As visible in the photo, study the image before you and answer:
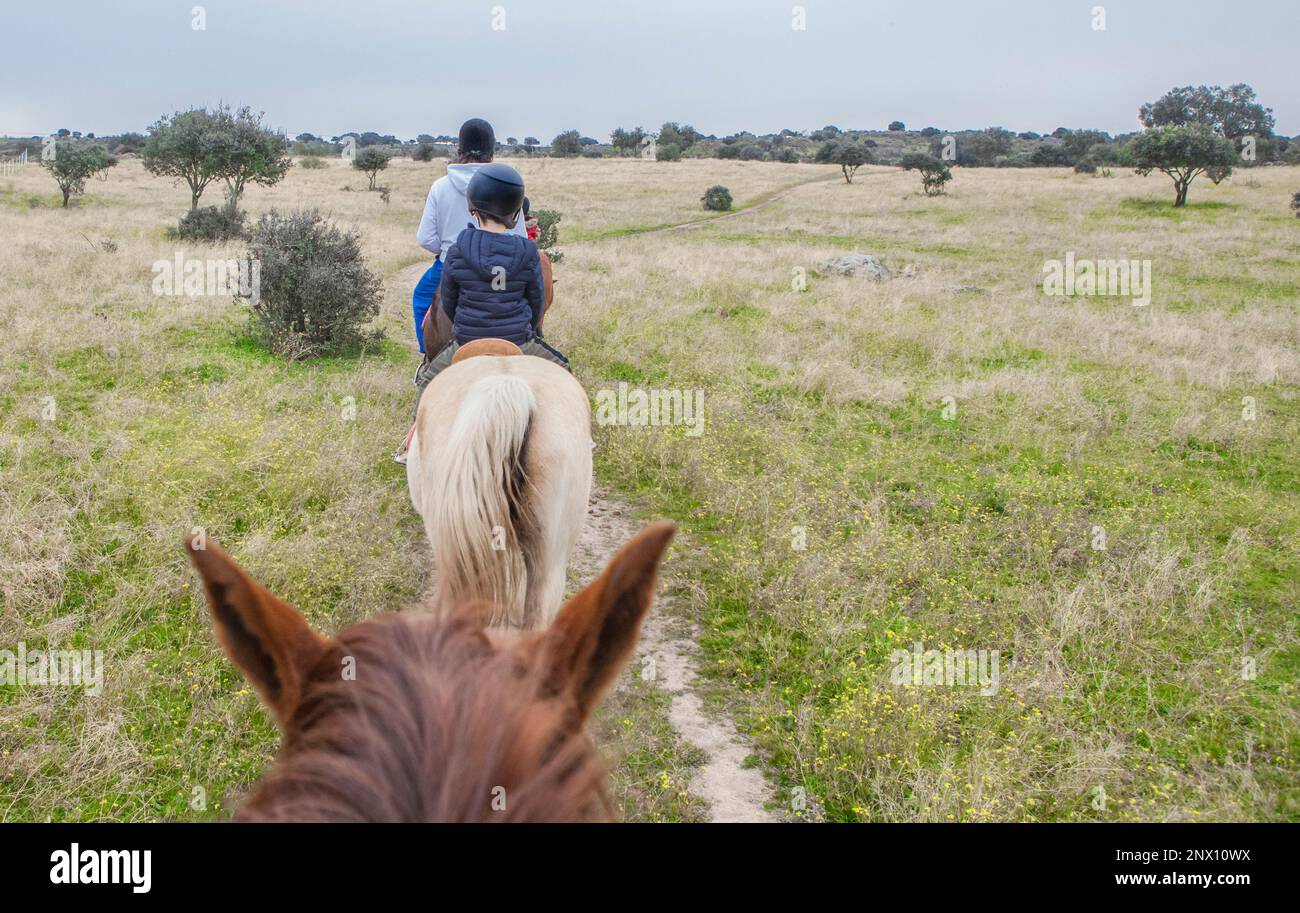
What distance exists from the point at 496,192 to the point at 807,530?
3.83 meters

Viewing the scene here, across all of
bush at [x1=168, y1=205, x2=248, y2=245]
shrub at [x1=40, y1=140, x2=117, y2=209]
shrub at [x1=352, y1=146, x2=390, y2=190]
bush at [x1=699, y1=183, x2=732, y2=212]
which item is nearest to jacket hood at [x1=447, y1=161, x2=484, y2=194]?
bush at [x1=168, y1=205, x2=248, y2=245]

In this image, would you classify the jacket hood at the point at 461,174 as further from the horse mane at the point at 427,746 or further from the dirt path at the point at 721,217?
the dirt path at the point at 721,217

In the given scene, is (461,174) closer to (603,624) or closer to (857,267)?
(603,624)

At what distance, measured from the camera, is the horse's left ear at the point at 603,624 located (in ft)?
4.68

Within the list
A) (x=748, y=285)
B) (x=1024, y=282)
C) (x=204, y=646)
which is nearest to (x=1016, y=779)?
(x=204, y=646)

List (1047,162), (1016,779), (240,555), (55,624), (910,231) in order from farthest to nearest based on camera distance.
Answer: (1047,162) < (910,231) < (240,555) < (55,624) < (1016,779)

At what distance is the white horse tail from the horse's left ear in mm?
1317

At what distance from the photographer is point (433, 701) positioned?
3.85 feet

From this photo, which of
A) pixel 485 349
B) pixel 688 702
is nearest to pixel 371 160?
pixel 485 349

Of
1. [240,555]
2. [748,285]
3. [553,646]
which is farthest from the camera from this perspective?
[748,285]

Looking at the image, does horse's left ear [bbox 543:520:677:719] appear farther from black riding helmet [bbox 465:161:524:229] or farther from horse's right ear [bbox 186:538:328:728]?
black riding helmet [bbox 465:161:524:229]

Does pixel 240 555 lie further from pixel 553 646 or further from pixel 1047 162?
pixel 1047 162
